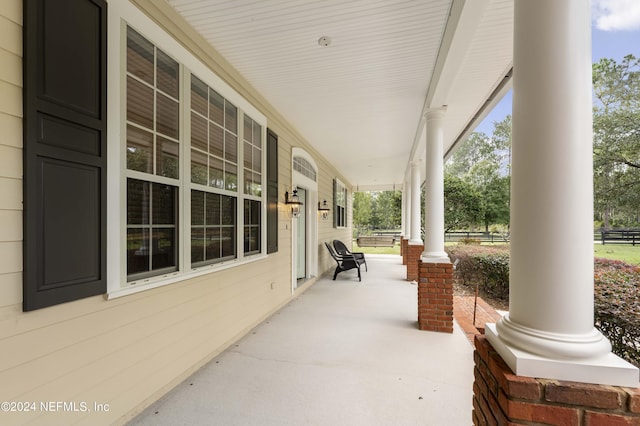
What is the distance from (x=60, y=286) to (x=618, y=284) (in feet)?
14.6

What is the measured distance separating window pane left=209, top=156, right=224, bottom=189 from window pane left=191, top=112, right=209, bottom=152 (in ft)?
0.54

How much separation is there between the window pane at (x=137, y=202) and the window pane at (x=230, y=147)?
1.14m

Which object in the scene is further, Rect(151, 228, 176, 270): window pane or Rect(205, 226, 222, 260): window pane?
Rect(205, 226, 222, 260): window pane

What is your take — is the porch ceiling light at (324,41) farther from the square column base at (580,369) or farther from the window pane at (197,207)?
the square column base at (580,369)

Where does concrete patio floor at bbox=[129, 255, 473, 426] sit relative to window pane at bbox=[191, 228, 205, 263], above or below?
below

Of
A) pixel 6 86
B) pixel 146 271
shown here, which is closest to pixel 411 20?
pixel 6 86

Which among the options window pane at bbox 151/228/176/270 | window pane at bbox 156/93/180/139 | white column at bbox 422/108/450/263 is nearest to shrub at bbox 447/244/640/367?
white column at bbox 422/108/450/263

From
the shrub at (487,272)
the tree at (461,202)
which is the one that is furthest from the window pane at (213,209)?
the tree at (461,202)

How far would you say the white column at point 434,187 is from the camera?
3.83 metres

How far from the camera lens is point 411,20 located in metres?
2.43

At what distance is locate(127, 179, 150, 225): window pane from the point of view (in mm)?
2049

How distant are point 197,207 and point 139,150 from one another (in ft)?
2.50

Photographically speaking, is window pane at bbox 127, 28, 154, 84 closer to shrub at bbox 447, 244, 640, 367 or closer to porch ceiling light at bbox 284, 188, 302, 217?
porch ceiling light at bbox 284, 188, 302, 217

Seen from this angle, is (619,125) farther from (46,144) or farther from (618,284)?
(46,144)
